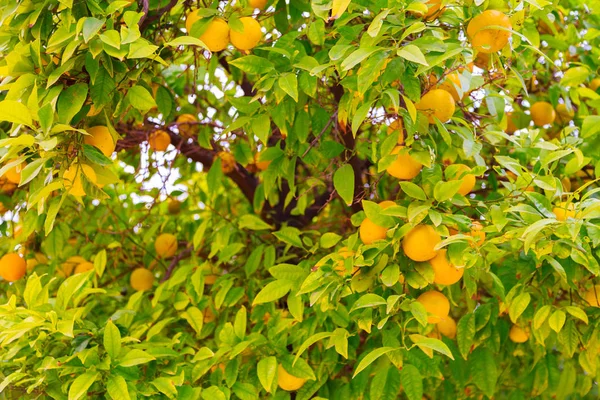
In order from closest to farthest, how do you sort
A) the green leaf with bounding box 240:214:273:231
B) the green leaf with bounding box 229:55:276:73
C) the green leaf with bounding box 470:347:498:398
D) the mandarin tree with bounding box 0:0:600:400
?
the mandarin tree with bounding box 0:0:600:400
the green leaf with bounding box 229:55:276:73
the green leaf with bounding box 470:347:498:398
the green leaf with bounding box 240:214:273:231

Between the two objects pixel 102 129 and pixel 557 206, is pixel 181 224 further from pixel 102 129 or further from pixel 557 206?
pixel 557 206

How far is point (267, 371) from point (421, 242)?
1.22ft

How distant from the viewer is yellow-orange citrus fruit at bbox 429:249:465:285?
104 cm

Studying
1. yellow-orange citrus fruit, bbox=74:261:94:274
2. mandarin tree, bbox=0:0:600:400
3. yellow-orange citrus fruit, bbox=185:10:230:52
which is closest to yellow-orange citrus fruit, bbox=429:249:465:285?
mandarin tree, bbox=0:0:600:400

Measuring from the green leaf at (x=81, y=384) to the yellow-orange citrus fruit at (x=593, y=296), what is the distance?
34.0 inches

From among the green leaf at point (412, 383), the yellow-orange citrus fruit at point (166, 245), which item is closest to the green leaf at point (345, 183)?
the green leaf at point (412, 383)

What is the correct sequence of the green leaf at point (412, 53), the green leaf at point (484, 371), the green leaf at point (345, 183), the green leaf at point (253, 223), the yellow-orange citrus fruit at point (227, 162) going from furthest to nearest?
the yellow-orange citrus fruit at point (227, 162) < the green leaf at point (253, 223) < the green leaf at point (484, 371) < the green leaf at point (345, 183) < the green leaf at point (412, 53)

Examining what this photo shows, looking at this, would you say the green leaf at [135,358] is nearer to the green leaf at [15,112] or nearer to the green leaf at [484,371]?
the green leaf at [15,112]

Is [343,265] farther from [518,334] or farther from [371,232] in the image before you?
[518,334]

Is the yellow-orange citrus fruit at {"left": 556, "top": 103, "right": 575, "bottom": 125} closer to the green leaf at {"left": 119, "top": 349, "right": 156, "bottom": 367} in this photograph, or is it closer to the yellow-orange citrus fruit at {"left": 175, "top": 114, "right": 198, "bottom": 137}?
the yellow-orange citrus fruit at {"left": 175, "top": 114, "right": 198, "bottom": 137}

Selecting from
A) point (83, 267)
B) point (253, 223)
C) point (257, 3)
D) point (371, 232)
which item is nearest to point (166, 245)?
point (83, 267)

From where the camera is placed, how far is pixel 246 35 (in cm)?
118

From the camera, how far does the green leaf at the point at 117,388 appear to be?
107 cm

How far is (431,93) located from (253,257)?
22.9 inches
